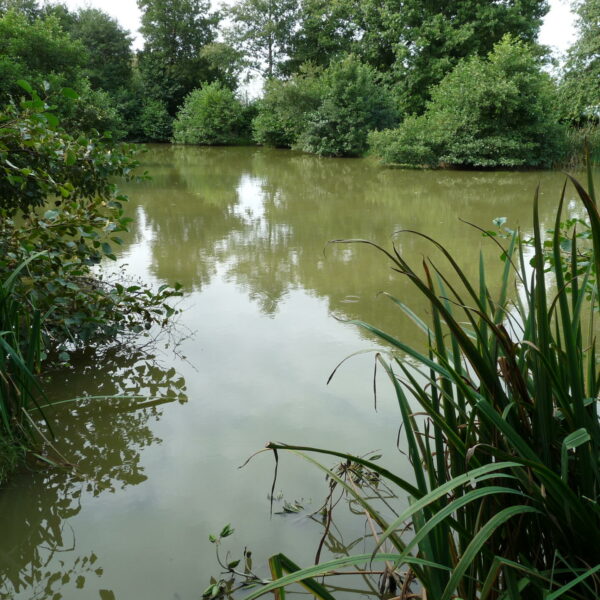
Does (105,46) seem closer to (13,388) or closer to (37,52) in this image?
(37,52)

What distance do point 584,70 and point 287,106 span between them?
344 inches

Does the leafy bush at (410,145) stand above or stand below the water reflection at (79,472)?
above

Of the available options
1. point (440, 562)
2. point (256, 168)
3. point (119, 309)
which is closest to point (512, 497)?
point (440, 562)

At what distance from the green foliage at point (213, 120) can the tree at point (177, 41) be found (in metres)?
4.98

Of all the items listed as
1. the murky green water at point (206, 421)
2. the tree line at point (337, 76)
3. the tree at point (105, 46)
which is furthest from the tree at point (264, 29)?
the murky green water at point (206, 421)

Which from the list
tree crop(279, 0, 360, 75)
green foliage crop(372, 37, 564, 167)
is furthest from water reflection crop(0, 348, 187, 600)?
tree crop(279, 0, 360, 75)

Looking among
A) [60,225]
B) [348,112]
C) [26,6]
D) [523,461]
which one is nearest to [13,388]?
[60,225]

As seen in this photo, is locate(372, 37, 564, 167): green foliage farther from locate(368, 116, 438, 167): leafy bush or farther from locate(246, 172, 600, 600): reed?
locate(246, 172, 600, 600): reed

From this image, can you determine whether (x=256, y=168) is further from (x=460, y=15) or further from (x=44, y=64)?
(x=460, y=15)

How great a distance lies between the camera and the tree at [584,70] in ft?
45.3

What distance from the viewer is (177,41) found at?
28.6 m

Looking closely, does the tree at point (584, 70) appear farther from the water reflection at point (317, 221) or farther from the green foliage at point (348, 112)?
the green foliage at point (348, 112)

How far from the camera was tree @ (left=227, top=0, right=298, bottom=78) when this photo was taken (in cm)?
2617

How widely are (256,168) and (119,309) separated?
11.1 meters
